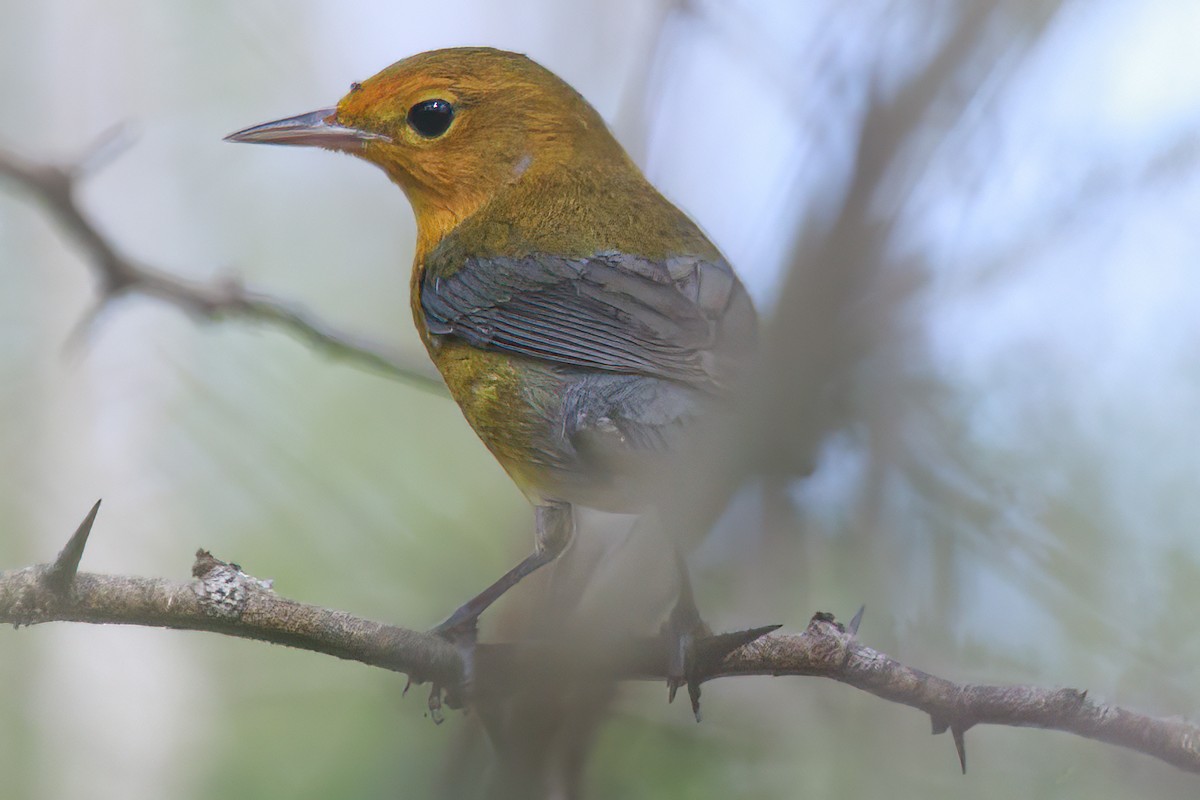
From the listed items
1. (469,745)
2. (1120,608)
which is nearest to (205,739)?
(469,745)

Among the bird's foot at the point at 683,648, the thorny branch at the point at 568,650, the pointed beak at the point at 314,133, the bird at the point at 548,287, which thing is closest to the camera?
the thorny branch at the point at 568,650

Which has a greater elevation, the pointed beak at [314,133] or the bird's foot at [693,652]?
the pointed beak at [314,133]

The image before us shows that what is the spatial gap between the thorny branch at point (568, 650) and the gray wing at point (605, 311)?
3.08 feet

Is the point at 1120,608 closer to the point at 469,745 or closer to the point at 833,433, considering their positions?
the point at 833,433

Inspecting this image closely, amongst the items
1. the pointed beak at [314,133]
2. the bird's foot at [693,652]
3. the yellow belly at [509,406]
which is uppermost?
the pointed beak at [314,133]

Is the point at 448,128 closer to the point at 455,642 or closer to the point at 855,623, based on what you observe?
the point at 455,642

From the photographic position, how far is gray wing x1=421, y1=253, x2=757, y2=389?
337cm

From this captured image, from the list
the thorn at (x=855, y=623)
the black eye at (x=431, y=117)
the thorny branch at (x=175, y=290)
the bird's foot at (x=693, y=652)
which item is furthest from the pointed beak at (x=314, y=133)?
the thorn at (x=855, y=623)

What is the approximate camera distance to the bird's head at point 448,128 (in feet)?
13.1

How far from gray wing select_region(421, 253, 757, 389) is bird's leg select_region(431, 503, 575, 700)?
1.86 ft

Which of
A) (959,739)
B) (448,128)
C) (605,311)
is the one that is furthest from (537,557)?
(959,739)

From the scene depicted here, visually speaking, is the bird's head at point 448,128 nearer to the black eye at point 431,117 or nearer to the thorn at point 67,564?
the black eye at point 431,117

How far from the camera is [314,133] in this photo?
398cm

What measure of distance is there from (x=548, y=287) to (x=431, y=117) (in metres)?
0.81
